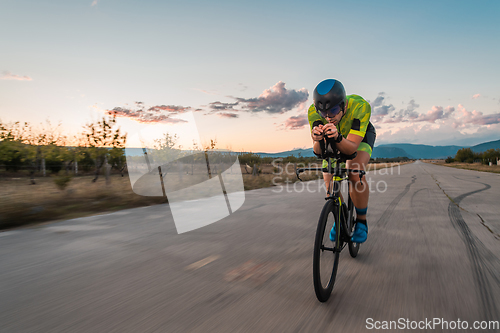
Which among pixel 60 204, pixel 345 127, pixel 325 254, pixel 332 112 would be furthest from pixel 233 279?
pixel 60 204

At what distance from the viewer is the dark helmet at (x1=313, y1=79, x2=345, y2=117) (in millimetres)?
2482

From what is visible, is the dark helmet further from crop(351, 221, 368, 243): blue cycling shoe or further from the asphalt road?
the asphalt road

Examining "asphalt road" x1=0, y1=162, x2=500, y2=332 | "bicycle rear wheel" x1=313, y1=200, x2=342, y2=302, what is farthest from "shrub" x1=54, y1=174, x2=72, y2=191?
"bicycle rear wheel" x1=313, y1=200, x2=342, y2=302

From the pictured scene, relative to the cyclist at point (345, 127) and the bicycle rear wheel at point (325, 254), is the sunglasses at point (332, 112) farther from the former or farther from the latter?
the bicycle rear wheel at point (325, 254)

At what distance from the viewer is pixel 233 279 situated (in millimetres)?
2719

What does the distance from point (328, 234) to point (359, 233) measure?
90 centimetres

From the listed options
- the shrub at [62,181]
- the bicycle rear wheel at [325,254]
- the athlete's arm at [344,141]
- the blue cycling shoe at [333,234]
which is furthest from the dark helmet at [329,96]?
the shrub at [62,181]

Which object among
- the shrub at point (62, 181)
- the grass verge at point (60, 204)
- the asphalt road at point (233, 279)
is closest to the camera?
the asphalt road at point (233, 279)

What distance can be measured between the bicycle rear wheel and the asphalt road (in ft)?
0.43

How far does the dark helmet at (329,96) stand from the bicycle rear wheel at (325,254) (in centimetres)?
86

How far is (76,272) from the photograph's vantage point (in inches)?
116

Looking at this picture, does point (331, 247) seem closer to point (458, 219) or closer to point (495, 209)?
point (458, 219)

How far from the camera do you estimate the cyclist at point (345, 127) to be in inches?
95.3

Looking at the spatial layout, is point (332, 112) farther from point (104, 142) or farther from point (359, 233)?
point (104, 142)
